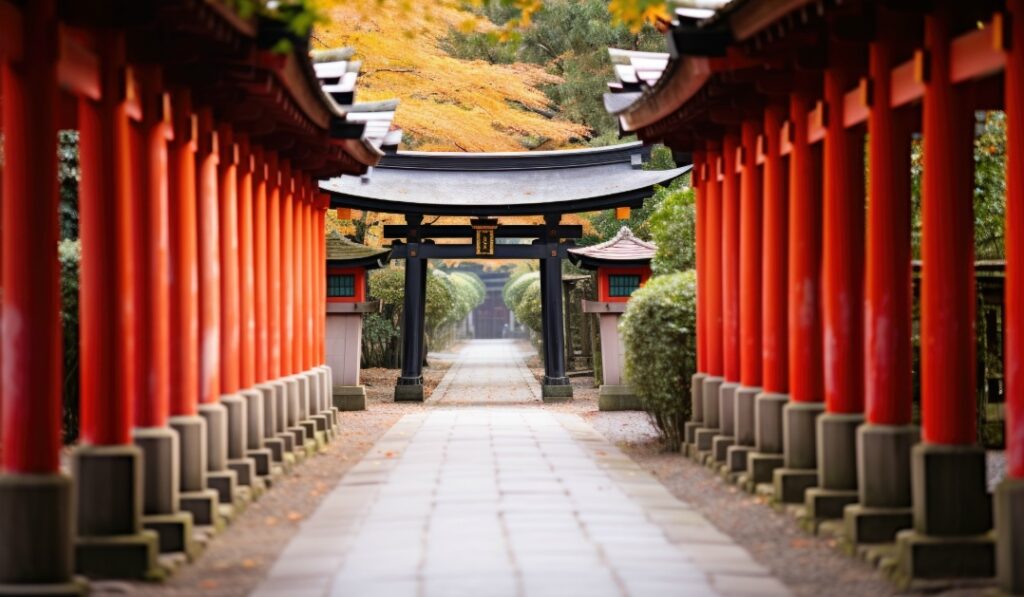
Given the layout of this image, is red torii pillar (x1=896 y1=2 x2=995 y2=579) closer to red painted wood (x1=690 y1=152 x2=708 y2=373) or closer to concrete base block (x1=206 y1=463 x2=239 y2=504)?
concrete base block (x1=206 y1=463 x2=239 y2=504)

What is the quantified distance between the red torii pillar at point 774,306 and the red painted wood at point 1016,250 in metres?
5.13

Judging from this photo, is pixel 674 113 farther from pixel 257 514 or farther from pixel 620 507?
pixel 257 514

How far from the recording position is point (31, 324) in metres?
6.99

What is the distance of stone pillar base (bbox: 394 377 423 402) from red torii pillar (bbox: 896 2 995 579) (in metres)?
19.2

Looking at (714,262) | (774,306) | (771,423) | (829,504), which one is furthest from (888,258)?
(714,262)

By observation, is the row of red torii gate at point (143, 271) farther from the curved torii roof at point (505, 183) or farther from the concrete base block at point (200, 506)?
the curved torii roof at point (505, 183)

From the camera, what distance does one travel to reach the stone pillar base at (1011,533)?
6840mm

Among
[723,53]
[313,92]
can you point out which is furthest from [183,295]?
[723,53]

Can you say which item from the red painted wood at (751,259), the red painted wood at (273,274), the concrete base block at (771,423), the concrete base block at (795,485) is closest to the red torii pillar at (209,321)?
the red painted wood at (273,274)

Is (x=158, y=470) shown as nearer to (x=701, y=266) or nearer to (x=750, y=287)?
(x=750, y=287)

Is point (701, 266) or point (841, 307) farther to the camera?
point (701, 266)

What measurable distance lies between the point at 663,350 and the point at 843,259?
5.92m

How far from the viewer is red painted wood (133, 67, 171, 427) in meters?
9.12

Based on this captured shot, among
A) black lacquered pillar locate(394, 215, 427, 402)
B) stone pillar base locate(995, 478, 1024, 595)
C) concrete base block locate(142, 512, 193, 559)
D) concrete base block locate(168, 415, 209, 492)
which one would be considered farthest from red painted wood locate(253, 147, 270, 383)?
black lacquered pillar locate(394, 215, 427, 402)
